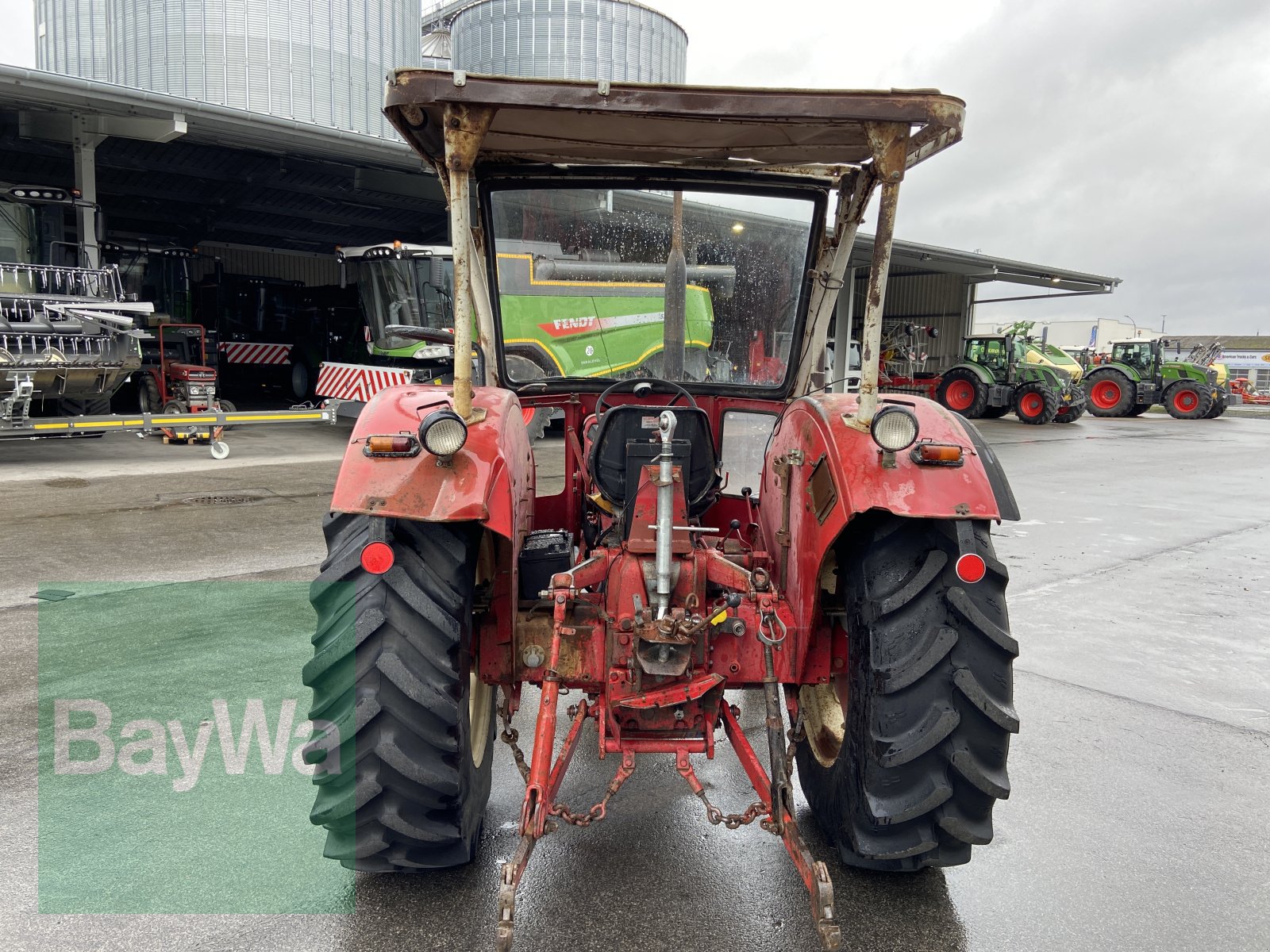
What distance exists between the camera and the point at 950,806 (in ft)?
7.61

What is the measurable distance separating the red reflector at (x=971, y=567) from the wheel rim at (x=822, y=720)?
78cm

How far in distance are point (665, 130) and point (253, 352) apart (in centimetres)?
2132

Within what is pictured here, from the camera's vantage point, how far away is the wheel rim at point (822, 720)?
302cm

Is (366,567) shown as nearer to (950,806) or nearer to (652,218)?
(950,806)

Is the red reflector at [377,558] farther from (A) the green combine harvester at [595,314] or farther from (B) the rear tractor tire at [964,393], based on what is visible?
(B) the rear tractor tire at [964,393]

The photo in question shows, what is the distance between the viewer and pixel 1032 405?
77.3 ft

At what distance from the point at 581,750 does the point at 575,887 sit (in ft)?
3.34

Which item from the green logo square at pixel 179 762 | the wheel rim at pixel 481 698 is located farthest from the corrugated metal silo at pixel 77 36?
the wheel rim at pixel 481 698

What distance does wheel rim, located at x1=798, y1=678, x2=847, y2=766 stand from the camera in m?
3.02

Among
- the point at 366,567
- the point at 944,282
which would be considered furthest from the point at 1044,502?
the point at 944,282

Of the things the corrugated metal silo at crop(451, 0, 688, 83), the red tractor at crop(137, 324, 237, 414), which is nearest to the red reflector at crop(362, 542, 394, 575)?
the red tractor at crop(137, 324, 237, 414)

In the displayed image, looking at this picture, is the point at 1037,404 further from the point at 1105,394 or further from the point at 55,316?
the point at 55,316

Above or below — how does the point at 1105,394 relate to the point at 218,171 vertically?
below

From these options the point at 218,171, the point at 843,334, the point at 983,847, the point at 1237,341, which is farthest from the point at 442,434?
the point at 1237,341
